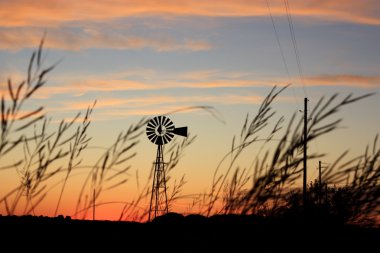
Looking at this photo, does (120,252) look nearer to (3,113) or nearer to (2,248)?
(2,248)

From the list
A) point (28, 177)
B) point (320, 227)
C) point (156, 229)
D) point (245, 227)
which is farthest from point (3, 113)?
point (320, 227)

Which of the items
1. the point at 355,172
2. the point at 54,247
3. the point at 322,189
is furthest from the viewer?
the point at 322,189

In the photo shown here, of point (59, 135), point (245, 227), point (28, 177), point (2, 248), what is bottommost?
point (2, 248)

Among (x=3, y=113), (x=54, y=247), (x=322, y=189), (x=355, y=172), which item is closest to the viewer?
(x=3, y=113)

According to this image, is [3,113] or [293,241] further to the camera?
[293,241]

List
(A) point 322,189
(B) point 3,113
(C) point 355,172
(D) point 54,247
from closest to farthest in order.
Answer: (B) point 3,113 < (D) point 54,247 < (C) point 355,172 < (A) point 322,189

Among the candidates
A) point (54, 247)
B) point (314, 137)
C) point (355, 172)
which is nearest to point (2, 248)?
point (54, 247)

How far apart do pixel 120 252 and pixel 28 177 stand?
1043 mm

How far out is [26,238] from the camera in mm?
4148

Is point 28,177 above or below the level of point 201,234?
above

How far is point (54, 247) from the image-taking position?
154 inches

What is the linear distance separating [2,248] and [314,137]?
2.42 meters

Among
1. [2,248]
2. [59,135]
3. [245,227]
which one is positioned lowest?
[2,248]

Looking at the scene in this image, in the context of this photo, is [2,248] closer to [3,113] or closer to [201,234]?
[3,113]
